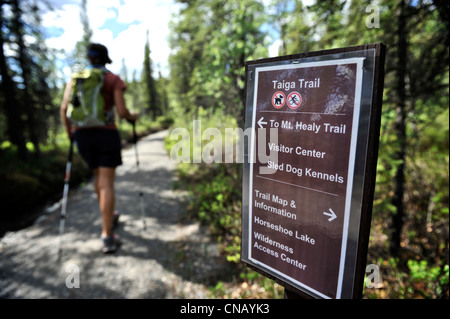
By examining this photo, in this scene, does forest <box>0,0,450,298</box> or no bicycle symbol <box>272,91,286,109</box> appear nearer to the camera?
no bicycle symbol <box>272,91,286,109</box>

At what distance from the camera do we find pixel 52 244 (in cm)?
357

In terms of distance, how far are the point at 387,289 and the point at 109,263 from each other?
3.48 m

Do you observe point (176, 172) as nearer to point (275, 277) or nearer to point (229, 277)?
point (229, 277)

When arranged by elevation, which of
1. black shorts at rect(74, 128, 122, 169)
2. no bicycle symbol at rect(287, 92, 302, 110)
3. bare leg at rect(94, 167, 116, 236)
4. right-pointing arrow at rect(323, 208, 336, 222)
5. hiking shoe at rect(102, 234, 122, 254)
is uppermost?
no bicycle symbol at rect(287, 92, 302, 110)

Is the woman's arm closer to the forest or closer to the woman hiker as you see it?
the woman hiker

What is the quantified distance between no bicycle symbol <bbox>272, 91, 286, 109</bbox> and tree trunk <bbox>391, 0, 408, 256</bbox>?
8.48 feet

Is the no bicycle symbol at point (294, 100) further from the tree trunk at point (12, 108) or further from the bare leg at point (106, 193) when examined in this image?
the tree trunk at point (12, 108)

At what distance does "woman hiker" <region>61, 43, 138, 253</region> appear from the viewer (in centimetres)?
308

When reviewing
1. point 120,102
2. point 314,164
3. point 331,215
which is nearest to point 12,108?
point 120,102

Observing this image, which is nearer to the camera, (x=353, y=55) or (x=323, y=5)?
(x=353, y=55)

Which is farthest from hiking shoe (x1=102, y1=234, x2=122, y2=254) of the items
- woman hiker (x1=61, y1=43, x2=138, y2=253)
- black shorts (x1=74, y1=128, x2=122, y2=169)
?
black shorts (x1=74, y1=128, x2=122, y2=169)

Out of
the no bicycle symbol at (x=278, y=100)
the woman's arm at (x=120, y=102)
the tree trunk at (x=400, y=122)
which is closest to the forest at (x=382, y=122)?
the tree trunk at (x=400, y=122)

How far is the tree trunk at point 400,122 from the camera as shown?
3330 mm
